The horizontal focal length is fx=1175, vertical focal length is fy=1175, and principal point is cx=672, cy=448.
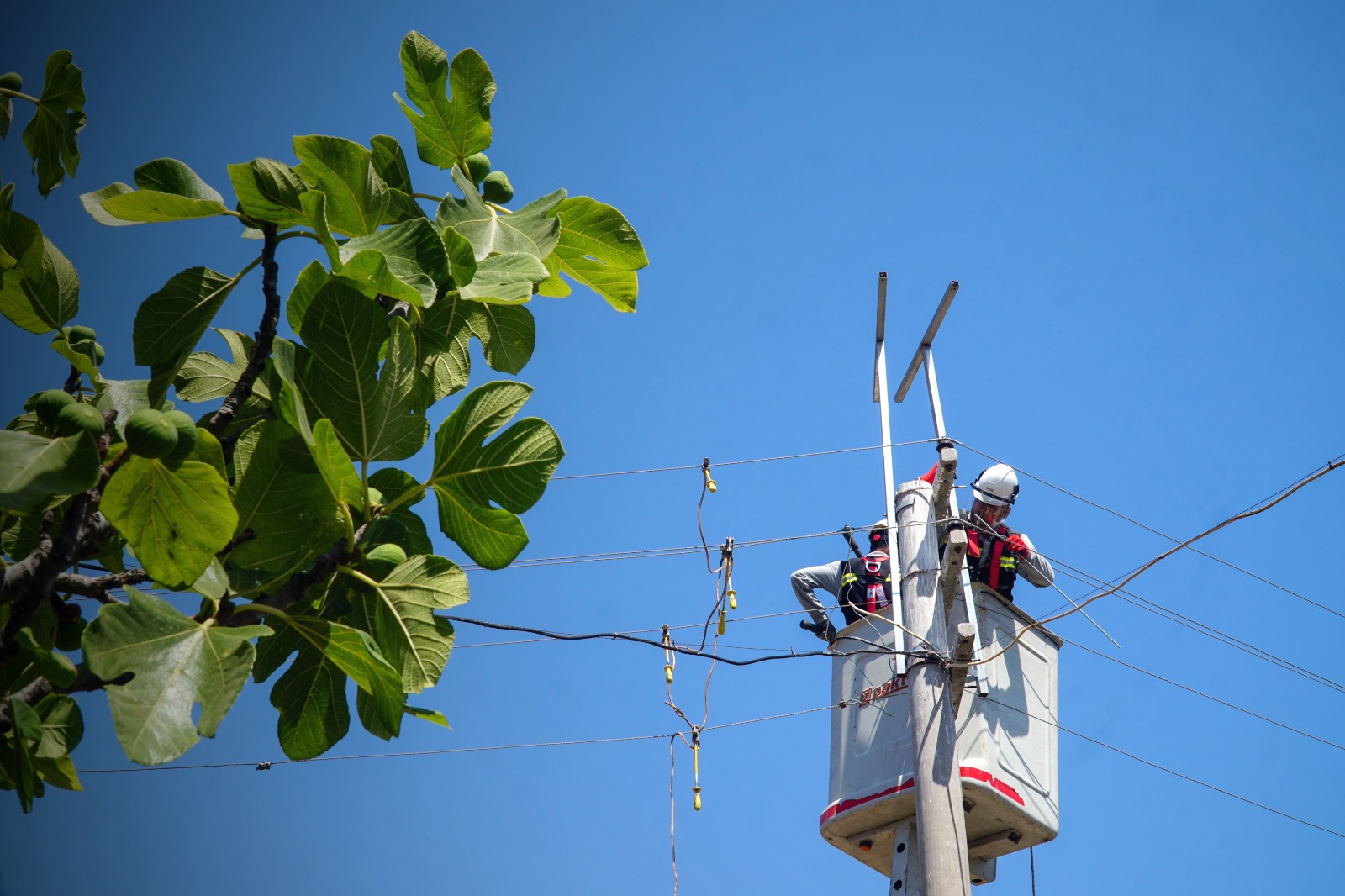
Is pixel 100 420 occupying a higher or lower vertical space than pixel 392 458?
lower

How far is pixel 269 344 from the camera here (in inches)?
86.0

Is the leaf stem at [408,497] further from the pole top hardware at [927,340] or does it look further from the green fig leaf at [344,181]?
the pole top hardware at [927,340]

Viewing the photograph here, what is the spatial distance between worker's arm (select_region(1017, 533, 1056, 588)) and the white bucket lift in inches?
16.5

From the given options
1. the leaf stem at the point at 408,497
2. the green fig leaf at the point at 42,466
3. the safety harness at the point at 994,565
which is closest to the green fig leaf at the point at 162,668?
the green fig leaf at the point at 42,466

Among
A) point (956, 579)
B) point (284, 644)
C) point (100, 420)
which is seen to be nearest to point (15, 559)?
point (284, 644)

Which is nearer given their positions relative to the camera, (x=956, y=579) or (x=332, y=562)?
(x=332, y=562)

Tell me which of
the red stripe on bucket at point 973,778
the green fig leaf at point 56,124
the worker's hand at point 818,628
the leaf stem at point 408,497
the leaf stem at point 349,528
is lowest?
the leaf stem at point 349,528

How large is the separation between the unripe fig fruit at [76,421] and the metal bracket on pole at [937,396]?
16.1 feet

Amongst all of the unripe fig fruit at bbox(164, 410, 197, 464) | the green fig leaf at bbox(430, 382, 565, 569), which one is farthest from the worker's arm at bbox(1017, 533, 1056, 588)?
the unripe fig fruit at bbox(164, 410, 197, 464)

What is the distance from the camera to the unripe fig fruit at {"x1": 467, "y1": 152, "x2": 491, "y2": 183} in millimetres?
2344

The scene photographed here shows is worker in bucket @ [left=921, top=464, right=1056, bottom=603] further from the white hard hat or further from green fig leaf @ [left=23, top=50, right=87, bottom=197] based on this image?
green fig leaf @ [left=23, top=50, right=87, bottom=197]

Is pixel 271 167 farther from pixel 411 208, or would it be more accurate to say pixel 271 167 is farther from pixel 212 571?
pixel 212 571

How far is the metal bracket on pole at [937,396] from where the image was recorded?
248 inches

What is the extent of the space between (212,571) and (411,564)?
349mm
